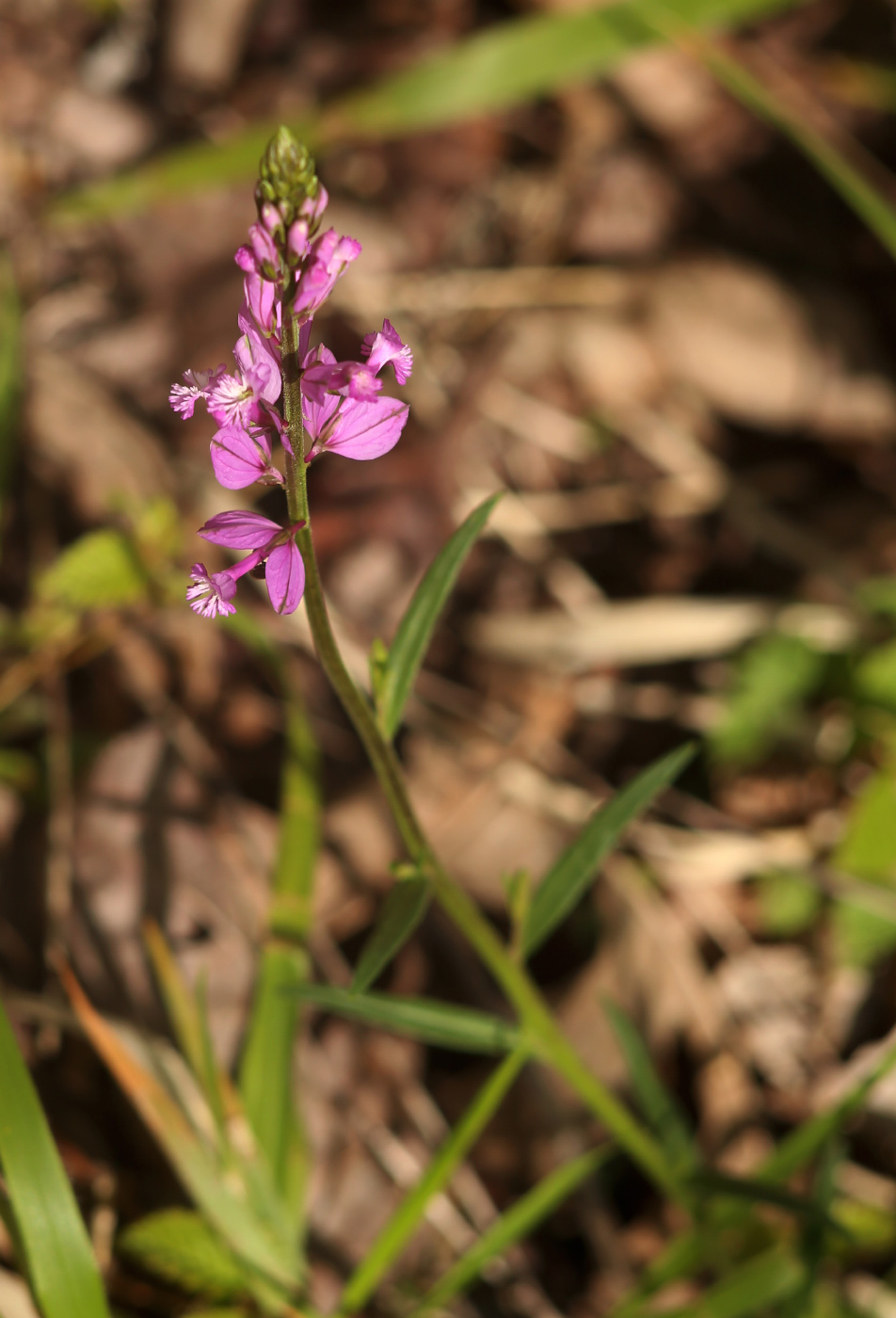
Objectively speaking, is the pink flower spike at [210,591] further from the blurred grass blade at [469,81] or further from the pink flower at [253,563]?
the blurred grass blade at [469,81]

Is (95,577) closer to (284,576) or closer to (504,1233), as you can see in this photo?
(284,576)

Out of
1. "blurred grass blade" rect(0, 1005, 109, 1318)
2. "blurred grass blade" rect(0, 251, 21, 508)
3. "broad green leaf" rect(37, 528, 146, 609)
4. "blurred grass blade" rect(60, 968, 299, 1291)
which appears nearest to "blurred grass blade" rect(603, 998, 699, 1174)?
"blurred grass blade" rect(60, 968, 299, 1291)

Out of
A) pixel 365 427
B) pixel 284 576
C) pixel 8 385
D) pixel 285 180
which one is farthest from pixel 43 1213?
pixel 8 385

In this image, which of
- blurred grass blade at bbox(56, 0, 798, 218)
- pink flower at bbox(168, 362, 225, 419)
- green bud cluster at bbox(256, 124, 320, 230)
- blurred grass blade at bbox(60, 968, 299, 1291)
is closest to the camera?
green bud cluster at bbox(256, 124, 320, 230)

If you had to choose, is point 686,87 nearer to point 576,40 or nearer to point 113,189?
Result: point 576,40

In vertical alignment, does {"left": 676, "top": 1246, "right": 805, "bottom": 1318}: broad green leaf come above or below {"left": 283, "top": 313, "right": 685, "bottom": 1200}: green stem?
below

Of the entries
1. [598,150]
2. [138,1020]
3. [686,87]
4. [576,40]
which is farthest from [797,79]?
[138,1020]

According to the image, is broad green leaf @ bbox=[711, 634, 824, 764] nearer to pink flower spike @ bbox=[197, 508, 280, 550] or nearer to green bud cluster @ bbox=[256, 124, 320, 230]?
pink flower spike @ bbox=[197, 508, 280, 550]
